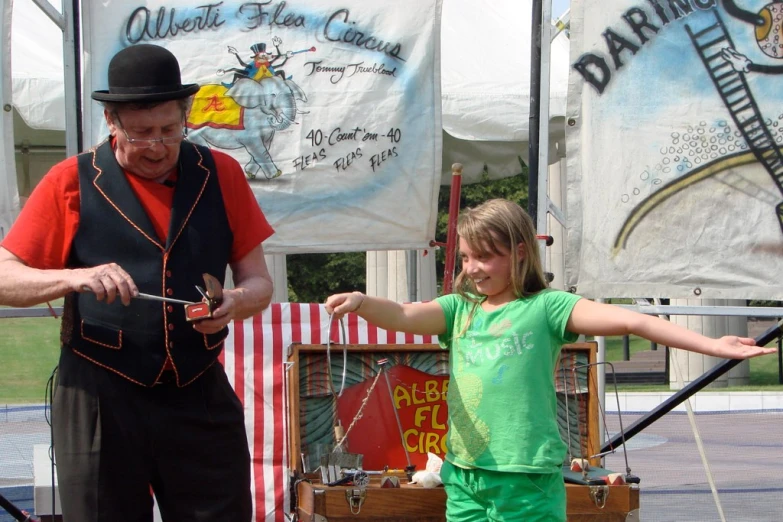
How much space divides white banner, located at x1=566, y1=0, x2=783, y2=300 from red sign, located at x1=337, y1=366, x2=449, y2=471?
762 millimetres

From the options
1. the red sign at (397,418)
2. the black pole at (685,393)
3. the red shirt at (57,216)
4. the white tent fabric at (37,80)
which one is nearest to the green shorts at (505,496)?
the red sign at (397,418)

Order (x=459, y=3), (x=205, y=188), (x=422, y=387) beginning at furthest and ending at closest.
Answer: (x=459, y=3), (x=422, y=387), (x=205, y=188)

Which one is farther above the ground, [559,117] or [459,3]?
[459,3]

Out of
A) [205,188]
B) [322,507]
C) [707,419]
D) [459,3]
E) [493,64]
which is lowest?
[707,419]

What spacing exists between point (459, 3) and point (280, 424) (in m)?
3.32

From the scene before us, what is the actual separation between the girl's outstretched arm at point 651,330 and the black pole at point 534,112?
4.51 ft

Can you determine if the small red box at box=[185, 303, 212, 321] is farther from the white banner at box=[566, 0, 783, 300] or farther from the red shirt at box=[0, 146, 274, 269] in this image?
the white banner at box=[566, 0, 783, 300]

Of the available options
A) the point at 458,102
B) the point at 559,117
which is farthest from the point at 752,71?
the point at 458,102

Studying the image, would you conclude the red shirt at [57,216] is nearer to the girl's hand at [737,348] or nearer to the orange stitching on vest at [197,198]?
the orange stitching on vest at [197,198]

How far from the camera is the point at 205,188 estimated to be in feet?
8.06

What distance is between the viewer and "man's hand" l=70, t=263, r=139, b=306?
208 cm

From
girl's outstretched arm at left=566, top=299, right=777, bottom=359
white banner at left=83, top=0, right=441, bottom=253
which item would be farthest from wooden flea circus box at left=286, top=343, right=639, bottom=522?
girl's outstretched arm at left=566, top=299, right=777, bottom=359

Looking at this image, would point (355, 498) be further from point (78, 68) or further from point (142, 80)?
point (78, 68)

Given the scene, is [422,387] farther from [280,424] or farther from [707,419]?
[707,419]
